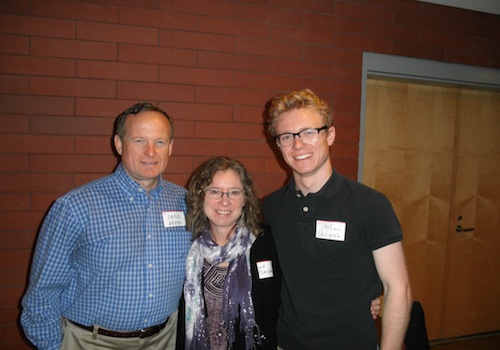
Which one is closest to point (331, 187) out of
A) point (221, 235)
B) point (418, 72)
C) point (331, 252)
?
point (331, 252)

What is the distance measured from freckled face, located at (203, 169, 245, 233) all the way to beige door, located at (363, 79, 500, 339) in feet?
6.43

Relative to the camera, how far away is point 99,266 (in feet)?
5.86

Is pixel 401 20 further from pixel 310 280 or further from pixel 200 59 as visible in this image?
pixel 310 280

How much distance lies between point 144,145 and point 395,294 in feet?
4.76

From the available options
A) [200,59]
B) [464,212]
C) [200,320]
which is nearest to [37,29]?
[200,59]

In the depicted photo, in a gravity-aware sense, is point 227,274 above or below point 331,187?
below

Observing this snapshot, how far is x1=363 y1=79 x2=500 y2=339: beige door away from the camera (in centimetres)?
361

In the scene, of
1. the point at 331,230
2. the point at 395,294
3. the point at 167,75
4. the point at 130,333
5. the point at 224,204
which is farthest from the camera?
the point at 167,75

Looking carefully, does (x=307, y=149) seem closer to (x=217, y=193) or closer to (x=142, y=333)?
(x=217, y=193)

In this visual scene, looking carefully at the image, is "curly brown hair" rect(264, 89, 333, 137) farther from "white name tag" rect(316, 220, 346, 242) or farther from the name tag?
the name tag

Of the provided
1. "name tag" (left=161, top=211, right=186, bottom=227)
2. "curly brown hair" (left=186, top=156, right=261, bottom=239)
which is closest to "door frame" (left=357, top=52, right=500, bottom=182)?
"curly brown hair" (left=186, top=156, right=261, bottom=239)

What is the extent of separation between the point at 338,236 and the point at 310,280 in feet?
0.89

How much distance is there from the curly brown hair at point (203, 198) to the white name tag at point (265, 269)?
0.18 meters

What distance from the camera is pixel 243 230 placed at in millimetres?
2117
